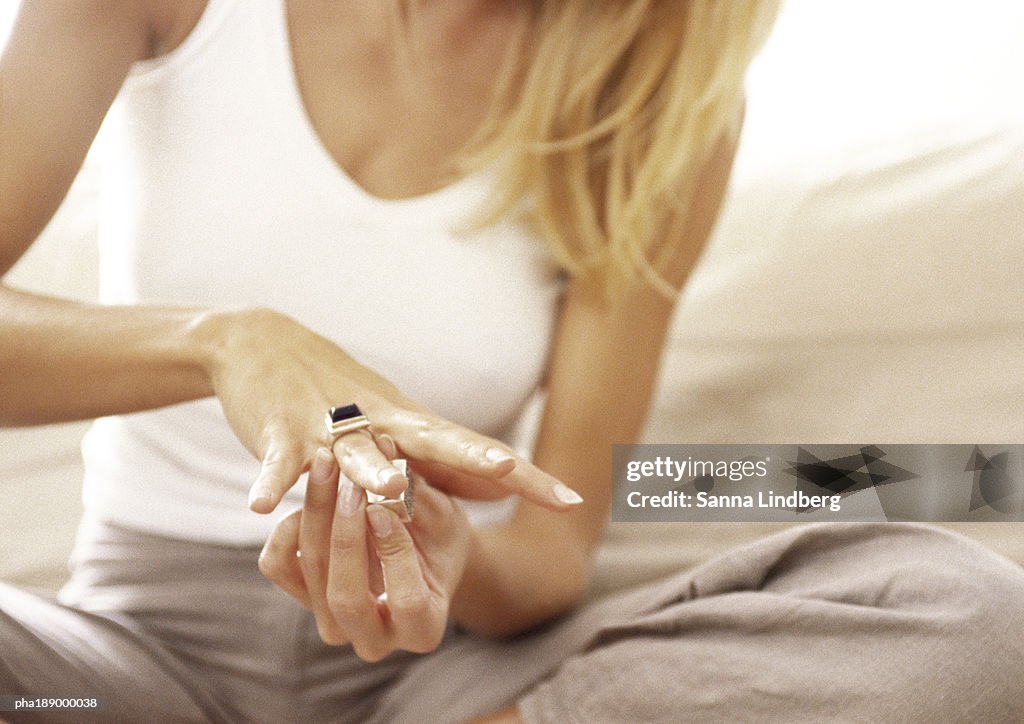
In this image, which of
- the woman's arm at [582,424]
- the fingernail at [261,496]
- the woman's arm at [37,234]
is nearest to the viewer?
the fingernail at [261,496]

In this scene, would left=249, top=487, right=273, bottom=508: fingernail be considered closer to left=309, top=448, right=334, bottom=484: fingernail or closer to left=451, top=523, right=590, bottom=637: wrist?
left=309, top=448, right=334, bottom=484: fingernail

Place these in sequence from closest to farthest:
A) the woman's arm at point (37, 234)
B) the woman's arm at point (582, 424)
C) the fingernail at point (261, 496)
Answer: the fingernail at point (261, 496)
the woman's arm at point (37, 234)
the woman's arm at point (582, 424)

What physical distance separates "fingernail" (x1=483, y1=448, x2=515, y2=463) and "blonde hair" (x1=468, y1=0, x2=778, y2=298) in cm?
23

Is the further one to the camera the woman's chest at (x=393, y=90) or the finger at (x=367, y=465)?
the woman's chest at (x=393, y=90)

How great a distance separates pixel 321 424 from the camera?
0.38 metres

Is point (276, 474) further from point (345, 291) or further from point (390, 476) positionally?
point (345, 291)

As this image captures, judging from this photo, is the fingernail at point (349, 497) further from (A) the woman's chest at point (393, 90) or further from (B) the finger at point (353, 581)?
(A) the woman's chest at point (393, 90)

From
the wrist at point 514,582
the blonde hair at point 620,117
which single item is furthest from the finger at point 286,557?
the blonde hair at point 620,117

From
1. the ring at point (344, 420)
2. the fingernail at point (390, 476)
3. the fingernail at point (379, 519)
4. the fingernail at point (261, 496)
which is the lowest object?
the fingernail at point (379, 519)

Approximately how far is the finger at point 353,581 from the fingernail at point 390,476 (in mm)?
19

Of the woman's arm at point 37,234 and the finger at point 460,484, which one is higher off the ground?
the woman's arm at point 37,234

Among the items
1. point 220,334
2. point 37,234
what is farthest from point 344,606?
point 37,234

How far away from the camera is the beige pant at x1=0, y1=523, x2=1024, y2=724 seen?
424 mm

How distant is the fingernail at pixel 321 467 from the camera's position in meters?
0.36
